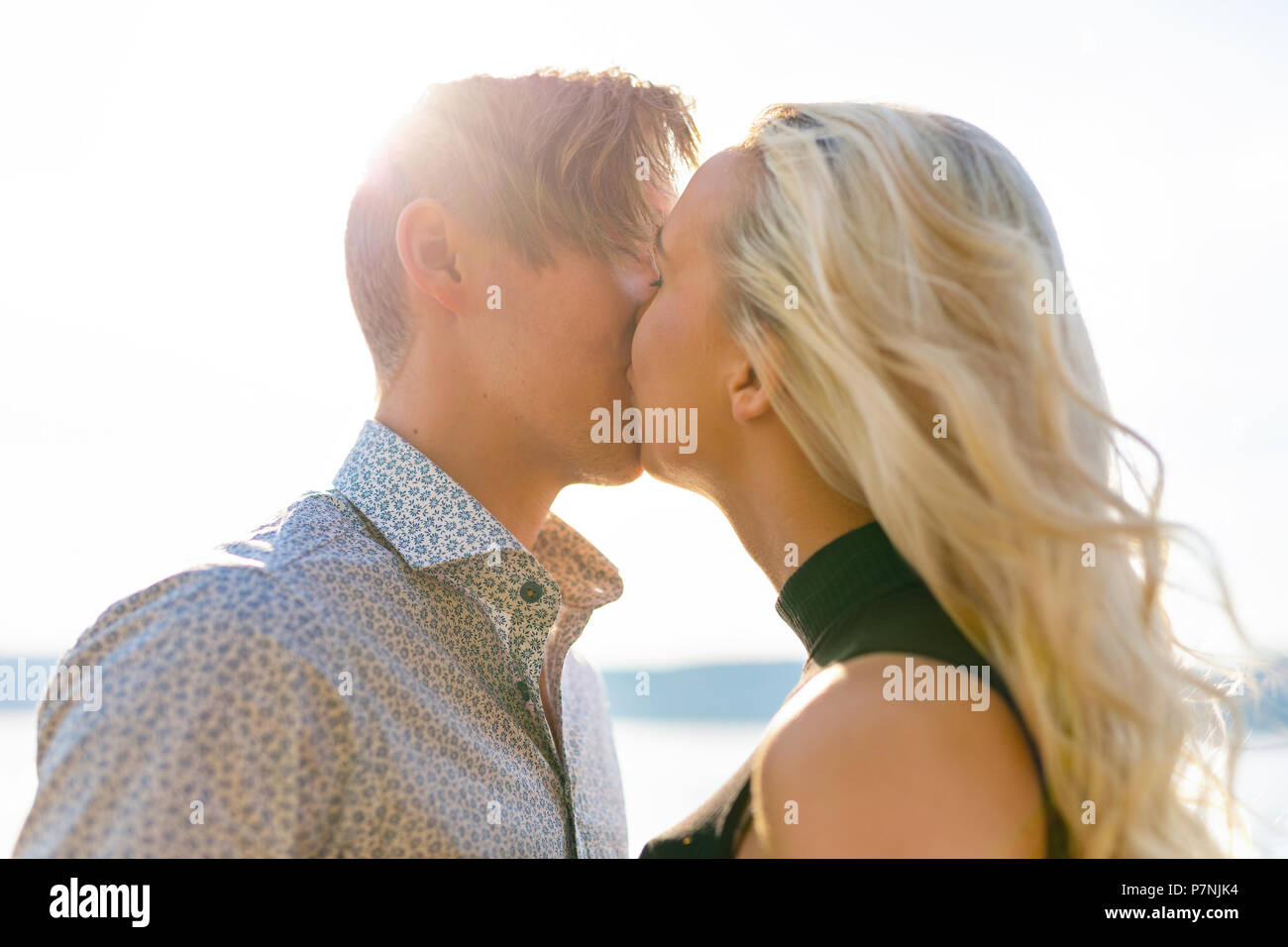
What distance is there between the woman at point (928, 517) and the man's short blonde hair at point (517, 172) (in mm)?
476

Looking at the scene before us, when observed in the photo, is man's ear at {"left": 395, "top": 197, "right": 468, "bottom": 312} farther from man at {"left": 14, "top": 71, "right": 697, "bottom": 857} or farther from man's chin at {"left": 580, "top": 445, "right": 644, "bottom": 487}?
man's chin at {"left": 580, "top": 445, "right": 644, "bottom": 487}

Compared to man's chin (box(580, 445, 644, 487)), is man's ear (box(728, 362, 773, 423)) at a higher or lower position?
higher

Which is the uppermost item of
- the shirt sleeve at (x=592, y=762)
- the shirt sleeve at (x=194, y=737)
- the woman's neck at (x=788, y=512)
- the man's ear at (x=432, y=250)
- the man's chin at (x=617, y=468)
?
the man's ear at (x=432, y=250)

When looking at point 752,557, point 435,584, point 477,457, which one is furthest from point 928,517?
point 477,457

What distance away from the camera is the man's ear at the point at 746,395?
1725mm

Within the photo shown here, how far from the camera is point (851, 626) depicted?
5.01 ft

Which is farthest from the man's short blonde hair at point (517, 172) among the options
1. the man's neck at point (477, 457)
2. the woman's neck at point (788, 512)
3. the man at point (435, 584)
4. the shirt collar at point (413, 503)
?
the woman's neck at point (788, 512)

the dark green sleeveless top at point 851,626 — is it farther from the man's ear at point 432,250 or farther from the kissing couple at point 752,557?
the man's ear at point 432,250

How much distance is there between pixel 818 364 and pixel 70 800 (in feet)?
3.92

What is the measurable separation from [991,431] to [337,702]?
102cm

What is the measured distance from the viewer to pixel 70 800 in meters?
1.26

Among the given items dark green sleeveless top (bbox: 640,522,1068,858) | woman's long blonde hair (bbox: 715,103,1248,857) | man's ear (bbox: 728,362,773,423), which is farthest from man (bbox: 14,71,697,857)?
woman's long blonde hair (bbox: 715,103,1248,857)

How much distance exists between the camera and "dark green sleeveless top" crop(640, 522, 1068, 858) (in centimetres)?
138
